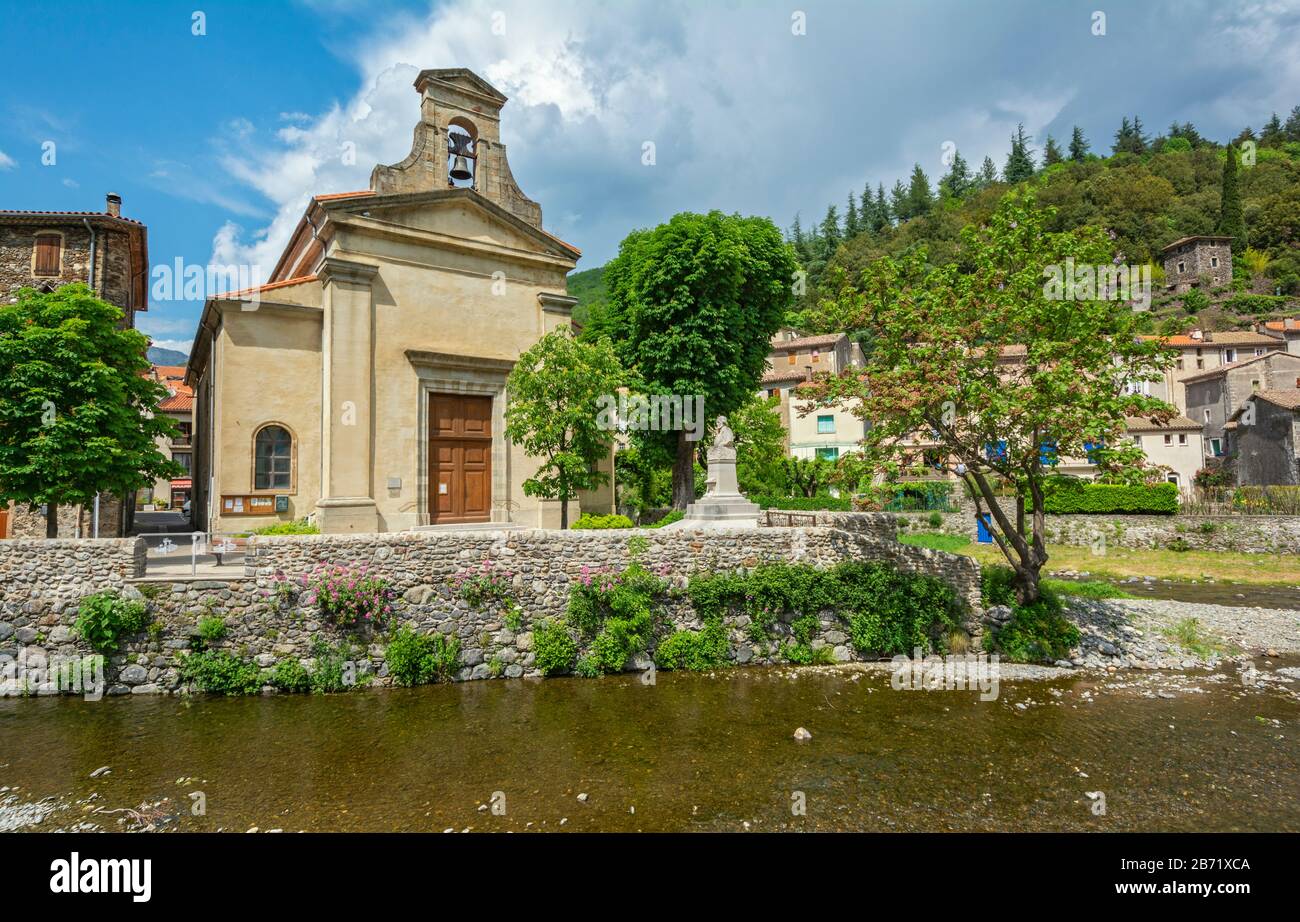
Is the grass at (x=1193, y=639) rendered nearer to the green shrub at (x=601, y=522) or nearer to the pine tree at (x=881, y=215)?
the green shrub at (x=601, y=522)

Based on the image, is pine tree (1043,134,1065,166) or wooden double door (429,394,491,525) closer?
wooden double door (429,394,491,525)

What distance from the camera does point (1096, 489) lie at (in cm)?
3161

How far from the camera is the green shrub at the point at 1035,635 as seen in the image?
47.8ft

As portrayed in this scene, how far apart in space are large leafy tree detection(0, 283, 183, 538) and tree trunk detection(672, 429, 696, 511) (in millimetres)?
15662

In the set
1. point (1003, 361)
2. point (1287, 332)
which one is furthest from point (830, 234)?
point (1003, 361)

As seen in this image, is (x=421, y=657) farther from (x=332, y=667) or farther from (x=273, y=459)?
(x=273, y=459)

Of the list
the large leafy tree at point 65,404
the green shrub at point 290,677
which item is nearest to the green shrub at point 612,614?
the green shrub at point 290,677

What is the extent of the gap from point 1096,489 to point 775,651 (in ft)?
88.3

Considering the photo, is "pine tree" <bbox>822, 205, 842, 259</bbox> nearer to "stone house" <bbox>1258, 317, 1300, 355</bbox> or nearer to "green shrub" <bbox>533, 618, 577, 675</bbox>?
"stone house" <bbox>1258, 317, 1300, 355</bbox>

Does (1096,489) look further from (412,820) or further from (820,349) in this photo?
(412,820)

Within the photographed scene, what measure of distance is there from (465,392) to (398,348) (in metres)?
2.25

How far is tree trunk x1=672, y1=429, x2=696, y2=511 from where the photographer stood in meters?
24.1

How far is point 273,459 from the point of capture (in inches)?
658

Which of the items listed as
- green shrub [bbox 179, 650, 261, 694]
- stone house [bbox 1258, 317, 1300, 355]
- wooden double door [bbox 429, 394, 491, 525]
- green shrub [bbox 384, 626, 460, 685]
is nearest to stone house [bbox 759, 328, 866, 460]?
wooden double door [bbox 429, 394, 491, 525]
